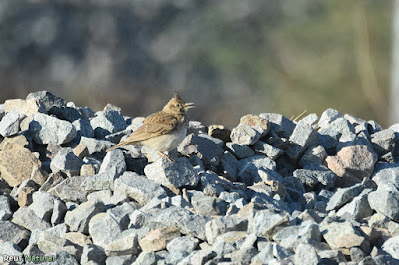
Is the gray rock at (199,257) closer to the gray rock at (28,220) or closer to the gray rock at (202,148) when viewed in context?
the gray rock at (28,220)

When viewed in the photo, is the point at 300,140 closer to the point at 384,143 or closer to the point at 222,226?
the point at 384,143

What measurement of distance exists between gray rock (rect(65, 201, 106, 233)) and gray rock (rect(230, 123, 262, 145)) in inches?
58.4

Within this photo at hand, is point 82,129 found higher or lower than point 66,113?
lower

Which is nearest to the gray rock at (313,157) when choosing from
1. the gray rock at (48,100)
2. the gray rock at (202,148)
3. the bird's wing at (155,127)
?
the gray rock at (202,148)

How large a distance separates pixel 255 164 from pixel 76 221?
63.1 inches

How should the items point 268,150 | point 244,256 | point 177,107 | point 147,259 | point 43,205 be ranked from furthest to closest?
point 177,107 < point 268,150 < point 43,205 < point 147,259 < point 244,256

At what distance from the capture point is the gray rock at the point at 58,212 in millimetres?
4336

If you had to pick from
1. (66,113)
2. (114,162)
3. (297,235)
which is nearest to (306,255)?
(297,235)

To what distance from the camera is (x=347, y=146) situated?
5.53 metres

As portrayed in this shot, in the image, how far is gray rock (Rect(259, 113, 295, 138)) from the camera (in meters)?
5.75

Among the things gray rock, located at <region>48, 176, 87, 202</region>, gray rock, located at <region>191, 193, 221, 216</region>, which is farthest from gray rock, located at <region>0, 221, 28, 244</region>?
gray rock, located at <region>191, 193, 221, 216</region>

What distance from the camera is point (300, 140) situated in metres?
5.50

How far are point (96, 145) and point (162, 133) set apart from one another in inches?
20.2

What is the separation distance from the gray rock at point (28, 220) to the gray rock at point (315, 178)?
1962 mm
